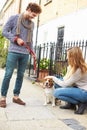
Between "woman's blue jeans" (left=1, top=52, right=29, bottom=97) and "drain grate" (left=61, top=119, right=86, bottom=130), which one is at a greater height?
"woman's blue jeans" (left=1, top=52, right=29, bottom=97)

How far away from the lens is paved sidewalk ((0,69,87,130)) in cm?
579

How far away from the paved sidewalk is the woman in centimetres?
23

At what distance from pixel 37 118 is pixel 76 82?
3.60ft

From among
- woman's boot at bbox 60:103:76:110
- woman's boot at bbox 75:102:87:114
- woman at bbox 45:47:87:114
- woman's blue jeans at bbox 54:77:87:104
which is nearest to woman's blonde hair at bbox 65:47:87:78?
woman at bbox 45:47:87:114

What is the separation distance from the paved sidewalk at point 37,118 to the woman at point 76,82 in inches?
9.2

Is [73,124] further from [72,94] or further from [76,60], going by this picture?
[76,60]

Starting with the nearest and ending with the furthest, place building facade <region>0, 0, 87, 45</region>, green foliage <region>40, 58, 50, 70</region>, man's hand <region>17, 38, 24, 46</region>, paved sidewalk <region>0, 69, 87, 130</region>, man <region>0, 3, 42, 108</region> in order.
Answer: paved sidewalk <region>0, 69, 87, 130</region> < man's hand <region>17, 38, 24, 46</region> < man <region>0, 3, 42, 108</region> < green foliage <region>40, 58, 50, 70</region> < building facade <region>0, 0, 87, 45</region>

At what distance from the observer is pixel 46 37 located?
61.3 feet

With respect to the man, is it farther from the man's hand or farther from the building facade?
the building facade

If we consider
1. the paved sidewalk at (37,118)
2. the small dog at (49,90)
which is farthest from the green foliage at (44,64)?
the small dog at (49,90)

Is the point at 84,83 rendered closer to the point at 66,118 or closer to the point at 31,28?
the point at 66,118

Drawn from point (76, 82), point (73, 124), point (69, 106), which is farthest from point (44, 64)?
point (73, 124)

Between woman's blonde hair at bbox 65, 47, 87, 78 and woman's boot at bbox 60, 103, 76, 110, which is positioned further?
woman's boot at bbox 60, 103, 76, 110

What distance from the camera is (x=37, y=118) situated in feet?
20.9
